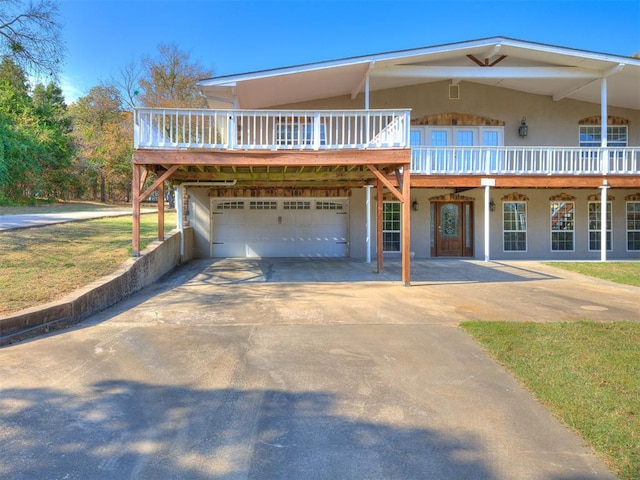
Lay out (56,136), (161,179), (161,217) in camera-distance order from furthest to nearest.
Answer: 1. (56,136)
2. (161,217)
3. (161,179)

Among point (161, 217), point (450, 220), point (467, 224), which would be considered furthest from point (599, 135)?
point (161, 217)

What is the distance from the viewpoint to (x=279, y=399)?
11.6 feet

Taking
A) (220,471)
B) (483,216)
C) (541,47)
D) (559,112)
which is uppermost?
(541,47)

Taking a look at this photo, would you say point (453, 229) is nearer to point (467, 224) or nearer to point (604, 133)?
point (467, 224)

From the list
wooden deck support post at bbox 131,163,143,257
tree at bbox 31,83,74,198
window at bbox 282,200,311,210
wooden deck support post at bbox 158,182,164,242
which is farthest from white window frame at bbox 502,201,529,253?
tree at bbox 31,83,74,198

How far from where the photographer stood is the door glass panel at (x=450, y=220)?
14.9 meters

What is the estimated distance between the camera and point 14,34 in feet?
34.9

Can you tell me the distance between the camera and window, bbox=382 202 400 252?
1451 cm

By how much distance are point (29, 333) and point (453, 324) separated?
5.40 meters

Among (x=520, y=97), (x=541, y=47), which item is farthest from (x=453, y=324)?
(x=520, y=97)

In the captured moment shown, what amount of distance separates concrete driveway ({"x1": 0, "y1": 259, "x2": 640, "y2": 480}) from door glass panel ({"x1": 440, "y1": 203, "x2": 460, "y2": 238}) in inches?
311

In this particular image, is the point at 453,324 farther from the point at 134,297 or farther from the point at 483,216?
the point at 483,216

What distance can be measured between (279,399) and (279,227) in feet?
36.9

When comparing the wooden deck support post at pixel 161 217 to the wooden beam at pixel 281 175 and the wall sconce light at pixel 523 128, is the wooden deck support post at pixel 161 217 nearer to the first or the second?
the wooden beam at pixel 281 175
